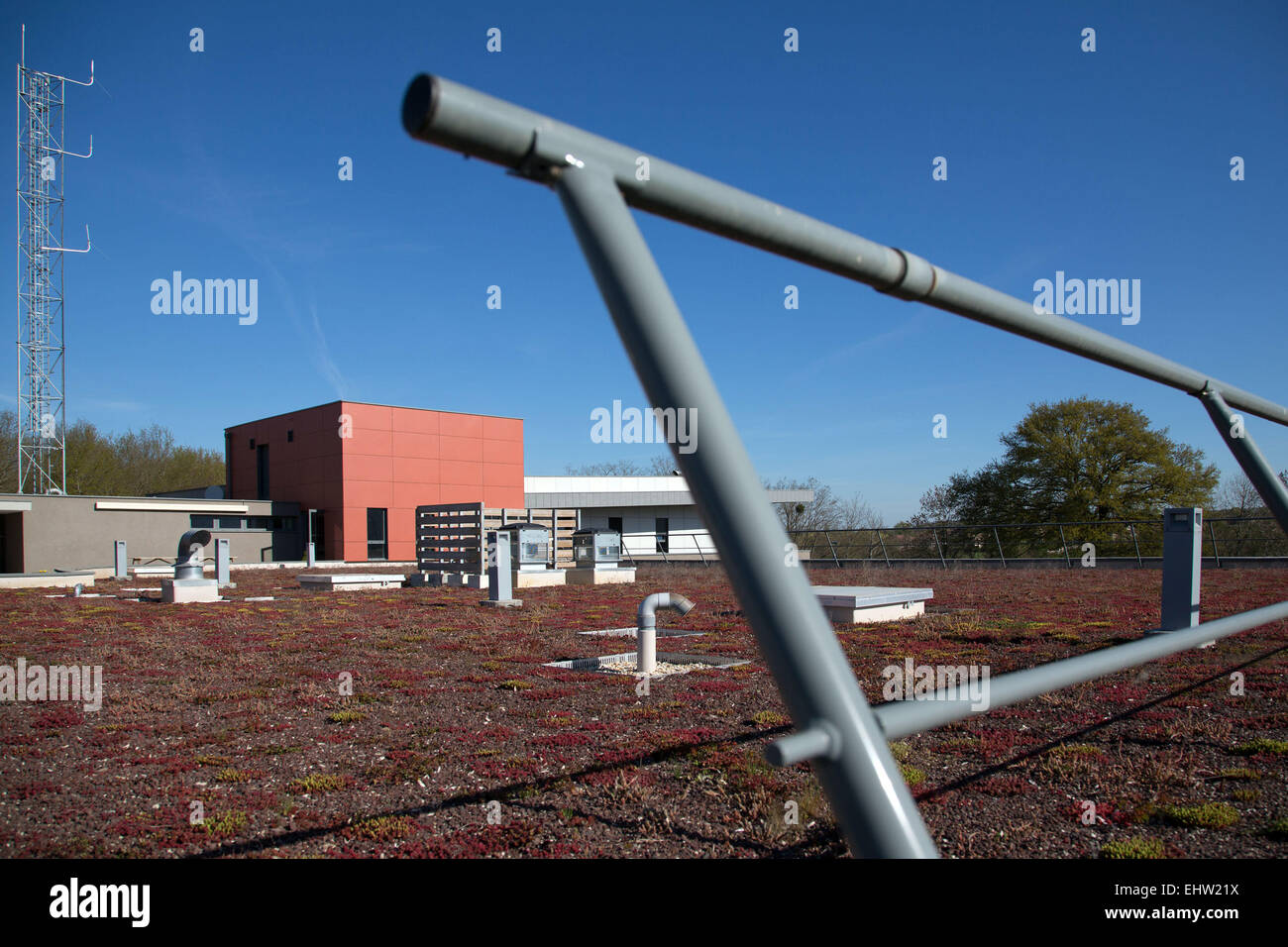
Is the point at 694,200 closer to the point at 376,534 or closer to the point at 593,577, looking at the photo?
the point at 593,577

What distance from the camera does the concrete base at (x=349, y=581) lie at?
72.3 ft

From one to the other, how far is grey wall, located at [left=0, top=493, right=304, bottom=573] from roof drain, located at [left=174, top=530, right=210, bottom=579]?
14705 millimetres

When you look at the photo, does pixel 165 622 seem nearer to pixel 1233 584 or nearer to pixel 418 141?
pixel 418 141

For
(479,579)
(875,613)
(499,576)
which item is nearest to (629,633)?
(875,613)

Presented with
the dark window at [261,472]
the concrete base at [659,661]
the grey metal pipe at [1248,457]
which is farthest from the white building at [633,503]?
the grey metal pipe at [1248,457]

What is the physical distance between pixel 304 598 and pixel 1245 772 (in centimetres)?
1814

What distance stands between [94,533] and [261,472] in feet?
39.6

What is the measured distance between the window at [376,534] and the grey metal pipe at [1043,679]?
140ft

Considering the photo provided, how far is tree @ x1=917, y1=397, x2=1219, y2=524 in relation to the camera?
32.5 m

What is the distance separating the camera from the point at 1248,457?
7.88 feet

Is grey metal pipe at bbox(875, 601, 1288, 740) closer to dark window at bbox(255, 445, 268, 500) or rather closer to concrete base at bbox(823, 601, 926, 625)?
concrete base at bbox(823, 601, 926, 625)

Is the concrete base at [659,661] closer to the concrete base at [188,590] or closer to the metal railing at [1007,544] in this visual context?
the concrete base at [188,590]

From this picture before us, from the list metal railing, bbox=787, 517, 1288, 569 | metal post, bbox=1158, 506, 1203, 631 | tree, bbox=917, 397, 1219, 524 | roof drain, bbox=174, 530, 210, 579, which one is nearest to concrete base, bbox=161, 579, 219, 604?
roof drain, bbox=174, 530, 210, 579

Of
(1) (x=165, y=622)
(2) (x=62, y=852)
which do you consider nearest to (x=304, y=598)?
(1) (x=165, y=622)
